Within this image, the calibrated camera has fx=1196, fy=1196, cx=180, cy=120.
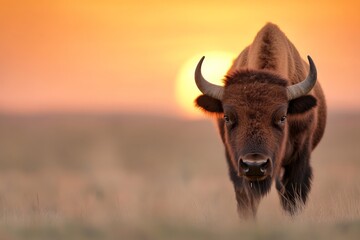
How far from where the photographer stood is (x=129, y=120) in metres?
80.5

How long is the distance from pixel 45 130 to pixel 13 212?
53940 millimetres

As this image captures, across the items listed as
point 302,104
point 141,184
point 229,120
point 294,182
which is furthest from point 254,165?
point 141,184

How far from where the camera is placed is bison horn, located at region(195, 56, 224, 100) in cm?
1507

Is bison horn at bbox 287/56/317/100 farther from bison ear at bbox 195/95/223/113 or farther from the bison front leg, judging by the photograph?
the bison front leg

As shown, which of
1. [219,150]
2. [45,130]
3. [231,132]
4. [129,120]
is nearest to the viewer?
[231,132]

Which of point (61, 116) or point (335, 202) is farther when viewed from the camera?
point (61, 116)

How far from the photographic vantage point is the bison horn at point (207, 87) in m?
15.1

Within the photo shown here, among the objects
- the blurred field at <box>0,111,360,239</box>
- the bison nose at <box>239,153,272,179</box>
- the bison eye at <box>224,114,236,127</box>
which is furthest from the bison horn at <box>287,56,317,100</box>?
the blurred field at <box>0,111,360,239</box>

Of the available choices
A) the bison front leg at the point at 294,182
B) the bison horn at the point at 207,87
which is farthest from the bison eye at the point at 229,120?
the bison front leg at the point at 294,182

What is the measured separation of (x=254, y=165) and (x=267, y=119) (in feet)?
2.71

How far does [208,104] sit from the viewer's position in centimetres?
1524

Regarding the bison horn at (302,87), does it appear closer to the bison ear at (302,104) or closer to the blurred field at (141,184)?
the bison ear at (302,104)

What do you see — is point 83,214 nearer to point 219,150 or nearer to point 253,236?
point 253,236

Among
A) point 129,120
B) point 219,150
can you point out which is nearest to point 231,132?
point 219,150
